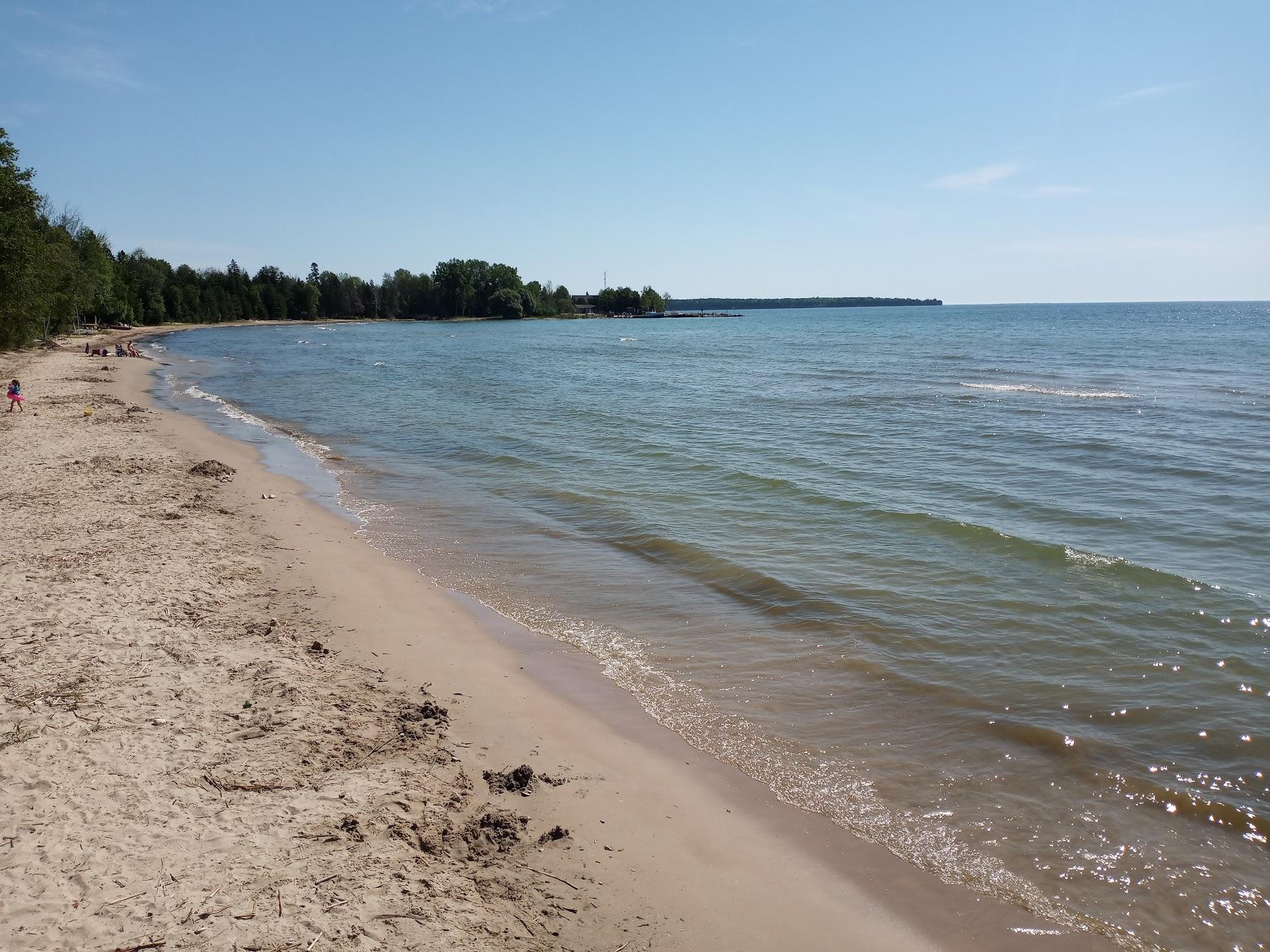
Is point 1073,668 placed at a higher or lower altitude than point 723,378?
lower

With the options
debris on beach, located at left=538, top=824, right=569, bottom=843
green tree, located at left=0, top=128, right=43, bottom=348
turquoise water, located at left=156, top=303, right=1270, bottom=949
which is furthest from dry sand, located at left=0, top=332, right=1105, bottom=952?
green tree, located at left=0, top=128, right=43, bottom=348

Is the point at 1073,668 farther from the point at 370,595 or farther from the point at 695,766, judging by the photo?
the point at 370,595

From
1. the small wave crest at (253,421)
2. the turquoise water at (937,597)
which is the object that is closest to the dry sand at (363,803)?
the turquoise water at (937,597)

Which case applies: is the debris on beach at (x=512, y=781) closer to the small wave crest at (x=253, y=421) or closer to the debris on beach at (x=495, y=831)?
the debris on beach at (x=495, y=831)

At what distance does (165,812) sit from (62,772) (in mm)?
972

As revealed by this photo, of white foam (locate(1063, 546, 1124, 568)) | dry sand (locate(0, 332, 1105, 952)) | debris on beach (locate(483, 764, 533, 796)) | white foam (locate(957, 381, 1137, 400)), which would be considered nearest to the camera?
dry sand (locate(0, 332, 1105, 952))

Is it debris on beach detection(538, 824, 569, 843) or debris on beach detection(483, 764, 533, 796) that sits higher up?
debris on beach detection(483, 764, 533, 796)

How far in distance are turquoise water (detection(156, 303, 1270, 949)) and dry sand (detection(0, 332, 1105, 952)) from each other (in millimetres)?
716

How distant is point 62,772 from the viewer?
17.2 ft

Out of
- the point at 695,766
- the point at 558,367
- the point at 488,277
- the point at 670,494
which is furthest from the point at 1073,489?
the point at 488,277

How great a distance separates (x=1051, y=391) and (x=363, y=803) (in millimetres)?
36073

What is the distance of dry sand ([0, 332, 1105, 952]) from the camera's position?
14.1 ft

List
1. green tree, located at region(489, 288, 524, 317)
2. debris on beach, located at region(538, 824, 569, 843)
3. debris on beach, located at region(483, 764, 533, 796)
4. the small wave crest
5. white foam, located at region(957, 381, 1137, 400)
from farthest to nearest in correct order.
→ green tree, located at region(489, 288, 524, 317)
white foam, located at region(957, 381, 1137, 400)
the small wave crest
debris on beach, located at region(483, 764, 533, 796)
debris on beach, located at region(538, 824, 569, 843)

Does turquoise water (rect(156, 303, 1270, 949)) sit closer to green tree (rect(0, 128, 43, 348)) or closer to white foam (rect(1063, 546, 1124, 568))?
white foam (rect(1063, 546, 1124, 568))
